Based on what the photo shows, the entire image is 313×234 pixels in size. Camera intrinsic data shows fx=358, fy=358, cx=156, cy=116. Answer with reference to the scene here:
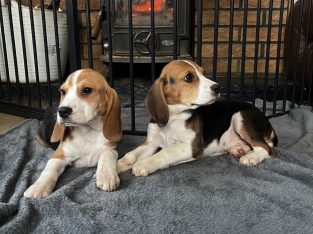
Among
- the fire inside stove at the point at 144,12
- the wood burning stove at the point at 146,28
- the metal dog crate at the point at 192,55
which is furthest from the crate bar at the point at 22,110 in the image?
the fire inside stove at the point at 144,12

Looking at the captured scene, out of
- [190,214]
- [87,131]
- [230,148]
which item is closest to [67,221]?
[190,214]

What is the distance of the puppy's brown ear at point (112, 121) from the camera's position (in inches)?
67.2

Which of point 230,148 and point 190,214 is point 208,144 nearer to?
point 230,148

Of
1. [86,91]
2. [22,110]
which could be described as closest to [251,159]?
[86,91]

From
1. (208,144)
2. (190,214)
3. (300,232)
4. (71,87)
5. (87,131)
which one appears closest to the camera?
A: (300,232)

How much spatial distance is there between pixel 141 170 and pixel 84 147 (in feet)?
1.01

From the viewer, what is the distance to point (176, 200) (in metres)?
1.43

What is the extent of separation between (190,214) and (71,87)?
77 cm

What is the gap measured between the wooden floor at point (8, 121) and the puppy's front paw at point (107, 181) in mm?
1453

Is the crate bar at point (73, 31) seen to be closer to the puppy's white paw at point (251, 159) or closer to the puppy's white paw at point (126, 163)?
the puppy's white paw at point (126, 163)

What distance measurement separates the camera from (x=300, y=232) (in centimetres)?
123

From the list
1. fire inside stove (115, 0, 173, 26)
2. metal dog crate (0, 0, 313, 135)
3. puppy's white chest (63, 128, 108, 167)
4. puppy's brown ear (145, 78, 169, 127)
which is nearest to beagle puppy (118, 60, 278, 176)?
puppy's brown ear (145, 78, 169, 127)

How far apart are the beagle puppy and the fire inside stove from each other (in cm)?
162

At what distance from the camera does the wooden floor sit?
275 centimetres
